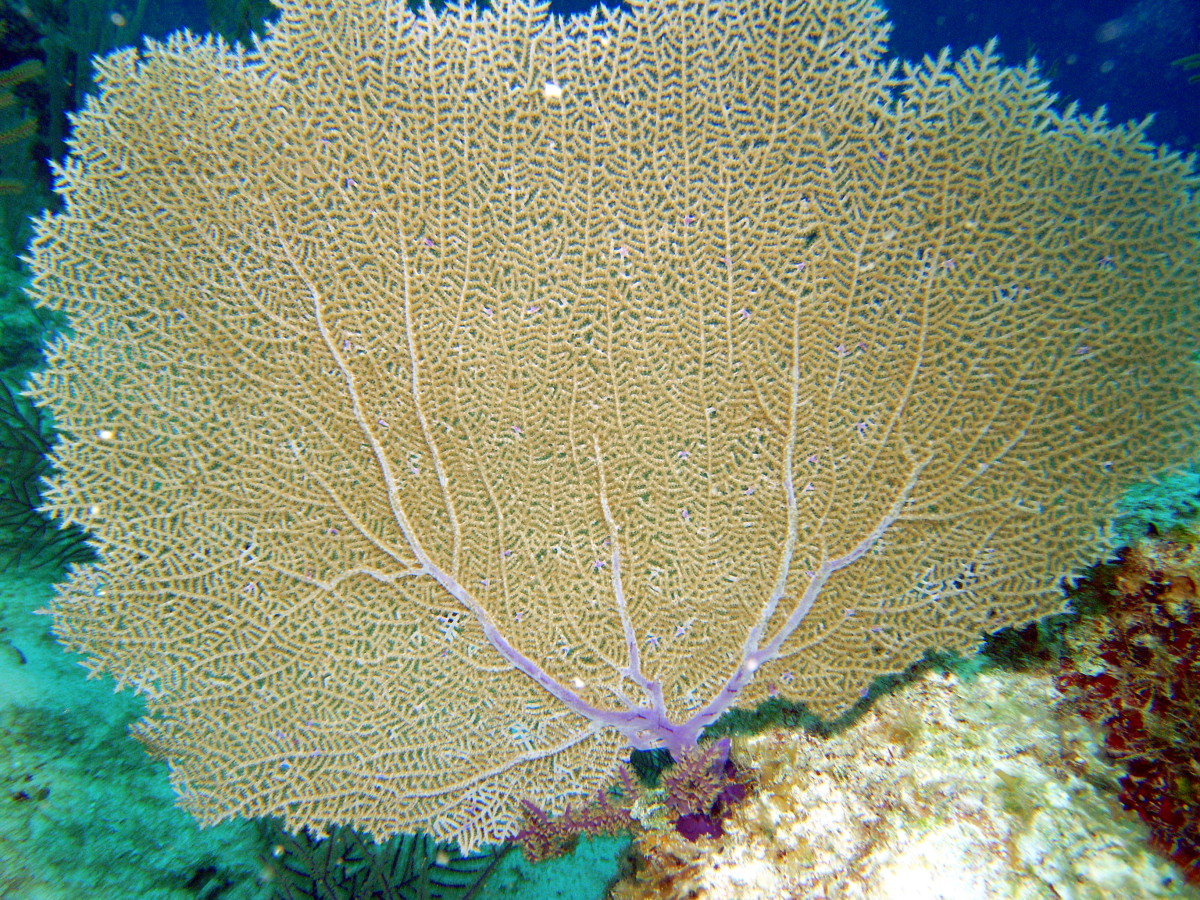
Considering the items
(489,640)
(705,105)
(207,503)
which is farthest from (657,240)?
(207,503)

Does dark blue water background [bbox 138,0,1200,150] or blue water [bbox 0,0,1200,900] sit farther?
dark blue water background [bbox 138,0,1200,150]

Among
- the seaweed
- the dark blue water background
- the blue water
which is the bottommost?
the seaweed

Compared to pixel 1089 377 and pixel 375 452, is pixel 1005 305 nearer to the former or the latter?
pixel 1089 377

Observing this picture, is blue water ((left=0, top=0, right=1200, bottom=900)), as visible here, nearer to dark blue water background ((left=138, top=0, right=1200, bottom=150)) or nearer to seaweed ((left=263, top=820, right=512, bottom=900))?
seaweed ((left=263, top=820, right=512, bottom=900))

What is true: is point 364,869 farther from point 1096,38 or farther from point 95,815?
point 1096,38

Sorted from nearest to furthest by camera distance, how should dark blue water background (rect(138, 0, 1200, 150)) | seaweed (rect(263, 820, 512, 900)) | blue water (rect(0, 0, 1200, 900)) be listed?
blue water (rect(0, 0, 1200, 900)) → seaweed (rect(263, 820, 512, 900)) → dark blue water background (rect(138, 0, 1200, 150))

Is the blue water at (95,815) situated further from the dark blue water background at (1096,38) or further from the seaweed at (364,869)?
the dark blue water background at (1096,38)

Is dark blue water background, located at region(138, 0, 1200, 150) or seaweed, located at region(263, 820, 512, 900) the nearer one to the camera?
seaweed, located at region(263, 820, 512, 900)

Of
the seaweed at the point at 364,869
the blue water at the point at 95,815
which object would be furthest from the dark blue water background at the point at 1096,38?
the seaweed at the point at 364,869

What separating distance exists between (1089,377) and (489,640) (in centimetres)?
261

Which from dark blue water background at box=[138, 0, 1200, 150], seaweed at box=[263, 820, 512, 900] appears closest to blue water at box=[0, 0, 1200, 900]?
seaweed at box=[263, 820, 512, 900]

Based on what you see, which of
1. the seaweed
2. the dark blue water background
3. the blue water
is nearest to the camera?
the blue water

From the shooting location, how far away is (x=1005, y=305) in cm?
203

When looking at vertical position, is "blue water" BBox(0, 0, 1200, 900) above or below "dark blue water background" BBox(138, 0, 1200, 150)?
below
